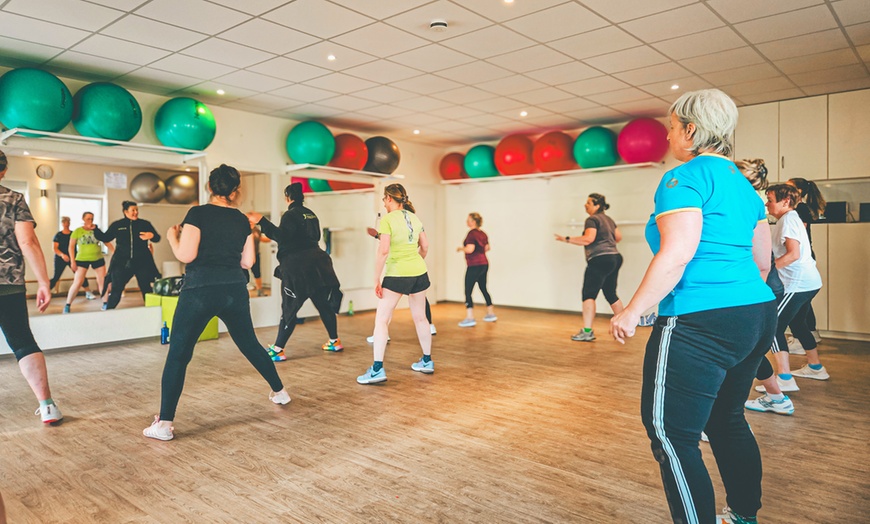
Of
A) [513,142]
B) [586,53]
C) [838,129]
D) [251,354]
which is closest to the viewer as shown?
[251,354]

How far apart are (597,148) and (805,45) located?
2805mm

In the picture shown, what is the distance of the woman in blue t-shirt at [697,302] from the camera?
1607 mm

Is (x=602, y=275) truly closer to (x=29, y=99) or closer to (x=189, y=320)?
(x=189, y=320)

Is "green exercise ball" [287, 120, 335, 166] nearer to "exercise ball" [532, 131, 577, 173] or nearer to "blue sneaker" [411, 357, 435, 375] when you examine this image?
"exercise ball" [532, 131, 577, 173]

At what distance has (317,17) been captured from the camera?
4.27 metres

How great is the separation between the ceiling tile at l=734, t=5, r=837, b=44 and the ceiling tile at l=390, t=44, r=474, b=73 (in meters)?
2.27

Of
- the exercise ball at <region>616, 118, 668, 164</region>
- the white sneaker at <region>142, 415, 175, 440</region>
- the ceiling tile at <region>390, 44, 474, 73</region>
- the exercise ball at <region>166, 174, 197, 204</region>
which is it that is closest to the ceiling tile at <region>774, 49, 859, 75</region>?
the exercise ball at <region>616, 118, 668, 164</region>

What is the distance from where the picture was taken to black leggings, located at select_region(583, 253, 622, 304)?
19.2 ft

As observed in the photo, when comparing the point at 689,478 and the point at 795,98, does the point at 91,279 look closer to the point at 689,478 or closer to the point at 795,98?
the point at 689,478

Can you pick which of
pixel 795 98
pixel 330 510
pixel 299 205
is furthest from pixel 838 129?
pixel 330 510

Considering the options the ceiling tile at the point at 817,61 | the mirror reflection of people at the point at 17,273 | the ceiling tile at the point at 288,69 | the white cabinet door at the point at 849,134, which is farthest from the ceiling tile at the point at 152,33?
the white cabinet door at the point at 849,134

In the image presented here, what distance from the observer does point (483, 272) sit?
7188 mm

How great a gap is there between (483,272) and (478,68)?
8.56 ft

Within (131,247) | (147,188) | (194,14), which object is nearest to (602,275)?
(194,14)
